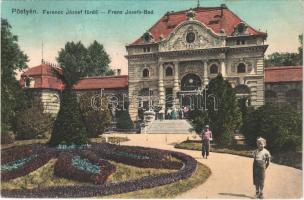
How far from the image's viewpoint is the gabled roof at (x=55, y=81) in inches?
1396

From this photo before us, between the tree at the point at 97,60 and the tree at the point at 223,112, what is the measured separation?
3061 cm

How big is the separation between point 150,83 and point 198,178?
25.5 metres

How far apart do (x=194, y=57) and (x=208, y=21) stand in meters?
3.66

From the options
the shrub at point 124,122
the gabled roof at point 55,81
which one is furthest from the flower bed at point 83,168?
the gabled roof at point 55,81

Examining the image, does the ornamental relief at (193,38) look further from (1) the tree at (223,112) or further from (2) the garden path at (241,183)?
(2) the garden path at (241,183)

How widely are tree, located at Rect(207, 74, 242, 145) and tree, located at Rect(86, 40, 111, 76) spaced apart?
100ft

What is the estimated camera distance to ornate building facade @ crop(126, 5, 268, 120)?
114 feet

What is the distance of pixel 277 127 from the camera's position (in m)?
17.6

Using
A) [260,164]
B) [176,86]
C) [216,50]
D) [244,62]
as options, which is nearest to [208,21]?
[216,50]

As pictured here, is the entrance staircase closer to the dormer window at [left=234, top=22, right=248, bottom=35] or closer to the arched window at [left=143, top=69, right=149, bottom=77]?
the arched window at [left=143, top=69, right=149, bottom=77]

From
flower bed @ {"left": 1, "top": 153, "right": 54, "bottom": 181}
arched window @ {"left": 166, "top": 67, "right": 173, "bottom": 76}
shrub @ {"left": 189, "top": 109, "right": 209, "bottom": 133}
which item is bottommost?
flower bed @ {"left": 1, "top": 153, "right": 54, "bottom": 181}

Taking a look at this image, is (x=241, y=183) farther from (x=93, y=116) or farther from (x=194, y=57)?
(x=194, y=57)

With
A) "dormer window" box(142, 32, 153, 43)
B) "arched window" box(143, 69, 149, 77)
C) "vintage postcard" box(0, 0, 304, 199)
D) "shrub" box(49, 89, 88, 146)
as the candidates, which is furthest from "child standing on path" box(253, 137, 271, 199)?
"dormer window" box(142, 32, 153, 43)

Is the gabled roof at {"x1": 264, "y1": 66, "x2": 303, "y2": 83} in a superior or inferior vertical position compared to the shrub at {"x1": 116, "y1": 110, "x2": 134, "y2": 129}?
superior
